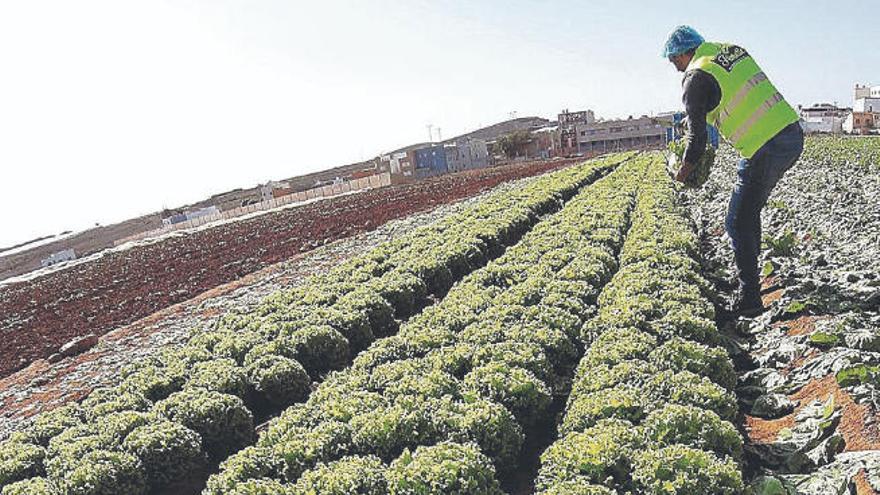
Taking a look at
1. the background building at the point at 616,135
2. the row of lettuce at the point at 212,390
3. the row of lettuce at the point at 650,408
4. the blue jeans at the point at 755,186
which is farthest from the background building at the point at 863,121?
the row of lettuce at the point at 650,408

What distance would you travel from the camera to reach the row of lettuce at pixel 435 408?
5.35 meters

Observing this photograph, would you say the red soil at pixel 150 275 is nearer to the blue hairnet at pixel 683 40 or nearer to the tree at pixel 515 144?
the blue hairnet at pixel 683 40

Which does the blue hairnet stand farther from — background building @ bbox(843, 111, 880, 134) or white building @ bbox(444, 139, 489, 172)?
background building @ bbox(843, 111, 880, 134)

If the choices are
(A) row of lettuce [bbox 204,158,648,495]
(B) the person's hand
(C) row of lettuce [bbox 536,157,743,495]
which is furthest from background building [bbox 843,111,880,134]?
(C) row of lettuce [bbox 536,157,743,495]

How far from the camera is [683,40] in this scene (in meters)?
7.50

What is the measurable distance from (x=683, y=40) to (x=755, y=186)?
189cm

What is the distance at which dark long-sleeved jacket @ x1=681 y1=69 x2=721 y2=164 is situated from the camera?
7152mm

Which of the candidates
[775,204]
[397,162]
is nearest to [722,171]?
[775,204]

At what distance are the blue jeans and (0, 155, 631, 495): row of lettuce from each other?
232 inches

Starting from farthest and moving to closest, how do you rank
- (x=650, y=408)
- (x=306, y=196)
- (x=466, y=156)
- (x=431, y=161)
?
(x=466, y=156) < (x=431, y=161) < (x=306, y=196) < (x=650, y=408)

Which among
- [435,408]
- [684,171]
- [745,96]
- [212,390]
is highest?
[745,96]

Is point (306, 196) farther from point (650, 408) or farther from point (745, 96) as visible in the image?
point (650, 408)

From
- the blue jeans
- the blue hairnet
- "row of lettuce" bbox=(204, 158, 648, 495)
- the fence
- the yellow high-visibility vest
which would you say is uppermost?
the blue hairnet

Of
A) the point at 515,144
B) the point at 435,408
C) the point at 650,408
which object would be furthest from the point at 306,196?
the point at 650,408
